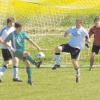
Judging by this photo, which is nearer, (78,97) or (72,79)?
(78,97)

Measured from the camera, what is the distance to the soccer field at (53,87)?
12898mm

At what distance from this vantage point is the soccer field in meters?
12.9

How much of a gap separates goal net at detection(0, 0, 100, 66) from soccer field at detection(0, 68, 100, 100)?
3.90m

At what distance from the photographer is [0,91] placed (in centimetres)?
1390

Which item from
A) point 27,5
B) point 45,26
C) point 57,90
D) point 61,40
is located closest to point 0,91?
point 57,90

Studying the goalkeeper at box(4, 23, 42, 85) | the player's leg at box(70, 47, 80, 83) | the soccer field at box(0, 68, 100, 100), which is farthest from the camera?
the player's leg at box(70, 47, 80, 83)

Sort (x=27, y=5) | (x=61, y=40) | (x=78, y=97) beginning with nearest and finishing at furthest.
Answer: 1. (x=78, y=97)
2. (x=27, y=5)
3. (x=61, y=40)

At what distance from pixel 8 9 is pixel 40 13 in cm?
130

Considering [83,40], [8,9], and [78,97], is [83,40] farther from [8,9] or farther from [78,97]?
[8,9]

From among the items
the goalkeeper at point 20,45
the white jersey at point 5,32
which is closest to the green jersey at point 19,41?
the goalkeeper at point 20,45

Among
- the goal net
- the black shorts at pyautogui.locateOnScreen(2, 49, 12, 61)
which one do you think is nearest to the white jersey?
the black shorts at pyautogui.locateOnScreen(2, 49, 12, 61)

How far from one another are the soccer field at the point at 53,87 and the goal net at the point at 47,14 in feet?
12.8

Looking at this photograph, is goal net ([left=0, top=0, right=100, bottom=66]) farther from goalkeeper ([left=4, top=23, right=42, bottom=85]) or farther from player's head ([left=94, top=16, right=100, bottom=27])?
goalkeeper ([left=4, top=23, right=42, bottom=85])

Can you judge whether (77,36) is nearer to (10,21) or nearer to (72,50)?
(72,50)
